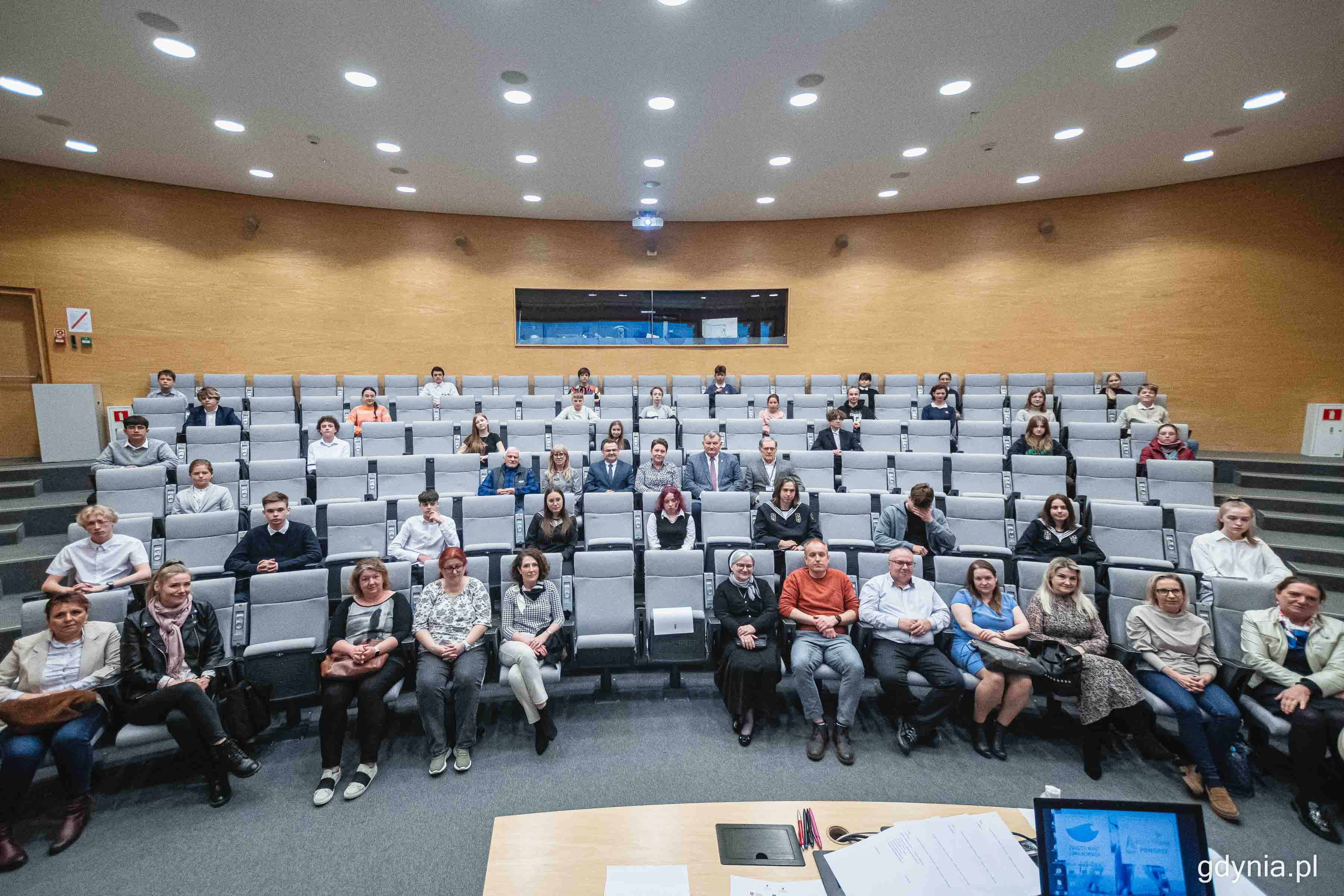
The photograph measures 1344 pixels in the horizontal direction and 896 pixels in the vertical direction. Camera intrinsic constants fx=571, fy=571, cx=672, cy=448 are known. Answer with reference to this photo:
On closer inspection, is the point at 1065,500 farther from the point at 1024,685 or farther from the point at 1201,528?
the point at 1024,685

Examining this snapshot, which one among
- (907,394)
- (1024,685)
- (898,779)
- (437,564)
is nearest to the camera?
(898,779)

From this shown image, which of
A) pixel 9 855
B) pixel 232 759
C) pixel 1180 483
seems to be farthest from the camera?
pixel 1180 483

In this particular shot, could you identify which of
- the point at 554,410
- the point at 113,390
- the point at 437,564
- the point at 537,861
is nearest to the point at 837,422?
the point at 554,410

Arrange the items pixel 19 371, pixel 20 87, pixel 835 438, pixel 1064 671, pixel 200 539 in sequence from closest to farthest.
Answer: pixel 1064 671 < pixel 200 539 < pixel 20 87 < pixel 835 438 < pixel 19 371

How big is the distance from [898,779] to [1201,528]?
294cm

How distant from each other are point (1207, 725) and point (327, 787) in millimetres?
4078

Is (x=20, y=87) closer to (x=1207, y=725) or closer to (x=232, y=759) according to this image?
(x=232, y=759)

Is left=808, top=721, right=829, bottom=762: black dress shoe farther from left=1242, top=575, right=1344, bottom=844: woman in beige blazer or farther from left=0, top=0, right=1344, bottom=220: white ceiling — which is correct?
left=0, top=0, right=1344, bottom=220: white ceiling

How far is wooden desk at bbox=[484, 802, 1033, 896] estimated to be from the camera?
149 cm

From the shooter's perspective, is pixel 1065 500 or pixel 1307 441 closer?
pixel 1065 500

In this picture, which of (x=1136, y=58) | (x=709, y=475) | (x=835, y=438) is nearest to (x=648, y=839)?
(x=709, y=475)

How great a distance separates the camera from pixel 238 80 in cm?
454

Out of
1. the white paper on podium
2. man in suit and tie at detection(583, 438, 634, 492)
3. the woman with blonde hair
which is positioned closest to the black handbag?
the woman with blonde hair

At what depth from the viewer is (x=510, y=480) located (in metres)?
4.79
